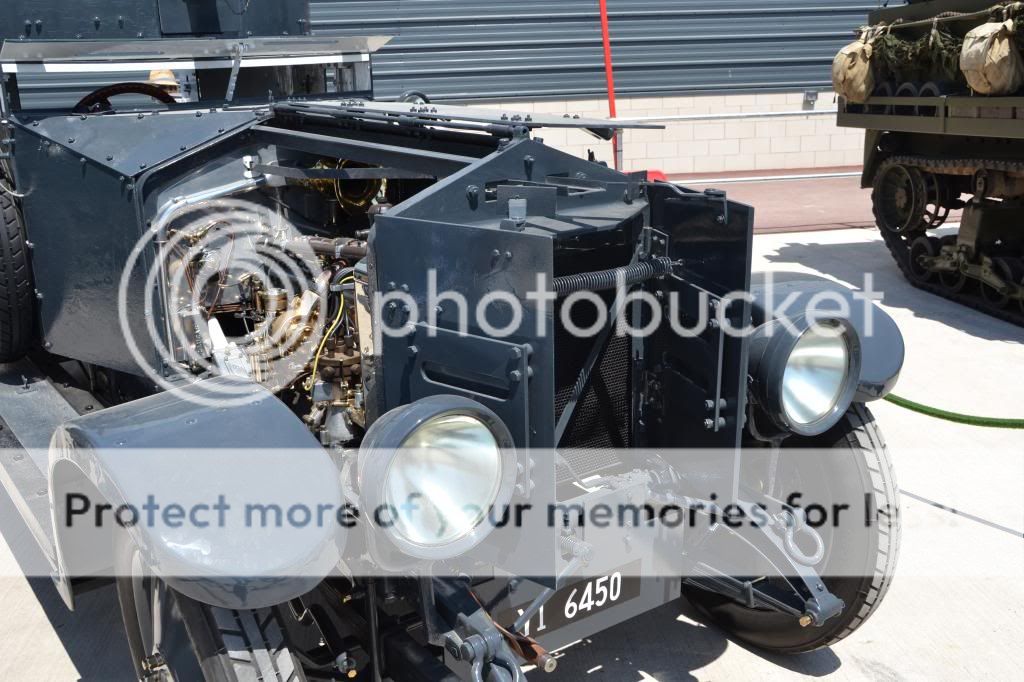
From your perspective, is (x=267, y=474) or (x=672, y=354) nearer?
(x=267, y=474)

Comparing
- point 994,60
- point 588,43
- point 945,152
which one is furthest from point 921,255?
point 588,43

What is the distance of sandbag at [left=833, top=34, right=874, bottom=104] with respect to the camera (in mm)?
8094

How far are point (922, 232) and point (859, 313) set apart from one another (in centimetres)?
548

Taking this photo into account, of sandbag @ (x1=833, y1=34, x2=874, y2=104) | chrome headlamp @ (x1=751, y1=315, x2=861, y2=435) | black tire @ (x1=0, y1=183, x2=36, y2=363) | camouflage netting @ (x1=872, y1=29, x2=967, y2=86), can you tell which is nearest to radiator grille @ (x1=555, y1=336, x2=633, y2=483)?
chrome headlamp @ (x1=751, y1=315, x2=861, y2=435)

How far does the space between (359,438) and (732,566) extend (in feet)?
3.93

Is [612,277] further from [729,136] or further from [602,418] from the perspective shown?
[729,136]

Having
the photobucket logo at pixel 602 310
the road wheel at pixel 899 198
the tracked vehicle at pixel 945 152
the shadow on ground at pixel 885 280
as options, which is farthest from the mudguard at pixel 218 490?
the road wheel at pixel 899 198

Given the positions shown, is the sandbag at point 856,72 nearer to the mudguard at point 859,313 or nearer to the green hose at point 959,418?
the green hose at point 959,418

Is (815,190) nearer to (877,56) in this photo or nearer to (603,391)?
(877,56)

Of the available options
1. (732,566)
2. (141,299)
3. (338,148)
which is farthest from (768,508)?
(141,299)

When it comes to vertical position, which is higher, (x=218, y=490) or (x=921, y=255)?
(x=218, y=490)

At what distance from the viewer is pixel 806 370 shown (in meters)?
2.78

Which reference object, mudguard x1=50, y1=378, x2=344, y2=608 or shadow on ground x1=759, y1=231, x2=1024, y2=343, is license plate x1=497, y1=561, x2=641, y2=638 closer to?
mudguard x1=50, y1=378, x2=344, y2=608

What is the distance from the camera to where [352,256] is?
315 cm
